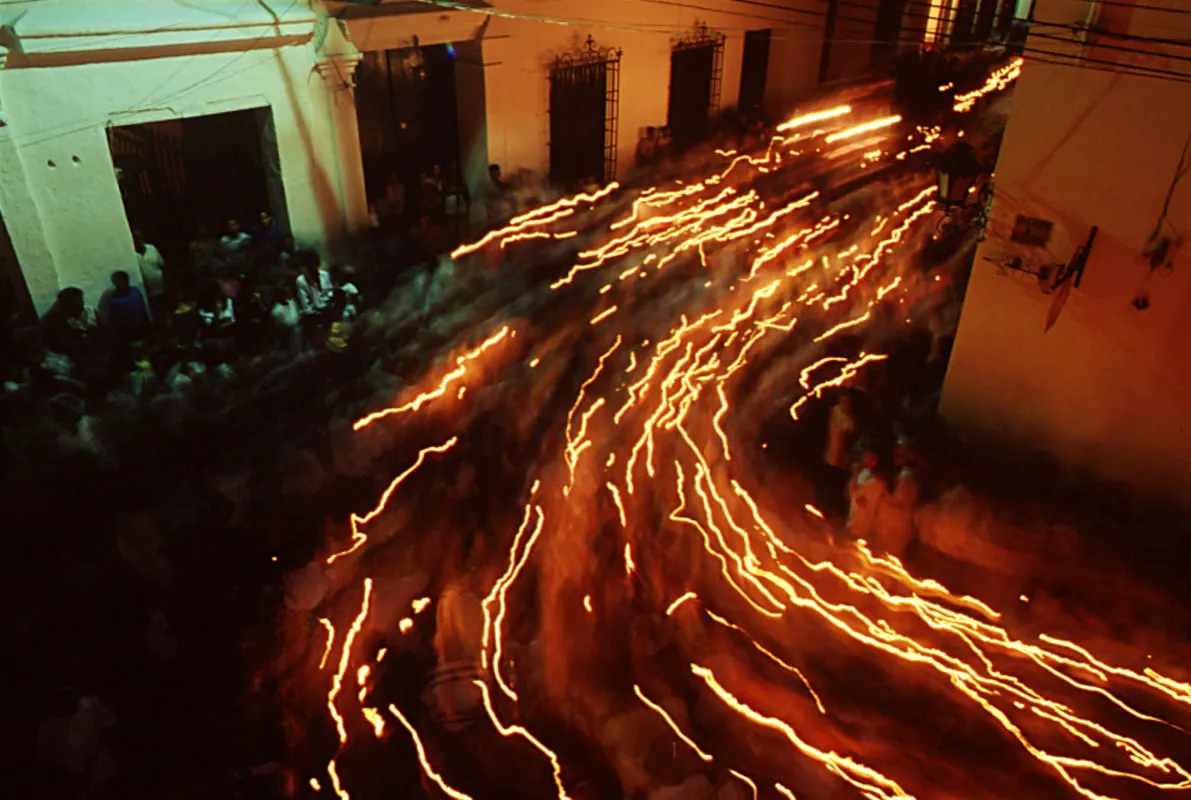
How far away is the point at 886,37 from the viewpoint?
819 inches

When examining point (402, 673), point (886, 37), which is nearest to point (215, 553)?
point (402, 673)

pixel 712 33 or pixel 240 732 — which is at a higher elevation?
pixel 712 33

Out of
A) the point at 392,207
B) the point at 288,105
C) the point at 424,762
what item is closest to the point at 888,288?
the point at 392,207

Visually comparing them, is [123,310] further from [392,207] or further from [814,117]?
[814,117]

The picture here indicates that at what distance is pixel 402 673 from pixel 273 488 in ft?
6.11

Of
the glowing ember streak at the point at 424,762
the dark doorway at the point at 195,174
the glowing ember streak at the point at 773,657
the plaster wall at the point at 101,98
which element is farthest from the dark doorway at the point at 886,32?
the glowing ember streak at the point at 424,762

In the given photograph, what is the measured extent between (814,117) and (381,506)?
47.5ft

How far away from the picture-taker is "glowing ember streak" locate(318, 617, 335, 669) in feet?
17.3

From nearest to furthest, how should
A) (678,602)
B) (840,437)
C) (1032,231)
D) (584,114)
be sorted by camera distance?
(678,602)
(1032,231)
(840,437)
(584,114)

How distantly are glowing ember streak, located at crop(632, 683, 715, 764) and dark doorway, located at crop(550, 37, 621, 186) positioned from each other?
9432mm

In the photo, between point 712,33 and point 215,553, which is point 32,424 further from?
point 712,33

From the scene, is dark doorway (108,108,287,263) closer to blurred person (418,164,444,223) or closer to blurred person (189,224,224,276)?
blurred person (189,224,224,276)

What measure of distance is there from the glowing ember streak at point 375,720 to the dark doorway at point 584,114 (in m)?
9.61

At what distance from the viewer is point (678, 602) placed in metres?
6.00
